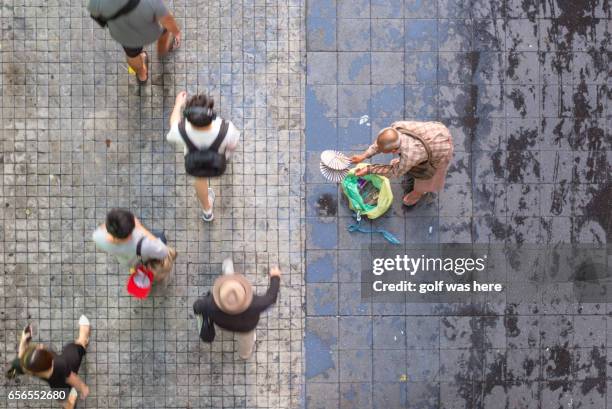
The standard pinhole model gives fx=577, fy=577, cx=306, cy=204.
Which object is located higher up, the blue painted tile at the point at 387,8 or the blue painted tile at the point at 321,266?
the blue painted tile at the point at 387,8

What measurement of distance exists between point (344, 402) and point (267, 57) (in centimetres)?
350

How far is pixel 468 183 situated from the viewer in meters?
5.79

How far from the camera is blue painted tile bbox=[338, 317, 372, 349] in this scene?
18.7 ft

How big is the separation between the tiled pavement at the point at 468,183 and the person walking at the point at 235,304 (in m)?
1.20

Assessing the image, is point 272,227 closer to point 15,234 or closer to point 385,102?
point 385,102

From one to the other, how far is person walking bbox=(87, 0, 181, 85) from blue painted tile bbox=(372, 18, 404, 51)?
1.98 metres

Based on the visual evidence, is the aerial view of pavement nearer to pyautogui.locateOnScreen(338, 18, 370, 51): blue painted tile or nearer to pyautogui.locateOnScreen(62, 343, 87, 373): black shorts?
pyautogui.locateOnScreen(338, 18, 370, 51): blue painted tile

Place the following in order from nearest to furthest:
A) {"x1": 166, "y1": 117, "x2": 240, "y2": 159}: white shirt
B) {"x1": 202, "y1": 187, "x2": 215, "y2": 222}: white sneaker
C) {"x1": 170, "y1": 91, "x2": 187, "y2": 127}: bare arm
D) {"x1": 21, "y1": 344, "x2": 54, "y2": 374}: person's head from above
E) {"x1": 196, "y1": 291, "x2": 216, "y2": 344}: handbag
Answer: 1. {"x1": 166, "y1": 117, "x2": 240, "y2": 159}: white shirt
2. {"x1": 21, "y1": 344, "x2": 54, "y2": 374}: person's head from above
3. {"x1": 196, "y1": 291, "x2": 216, "y2": 344}: handbag
4. {"x1": 170, "y1": 91, "x2": 187, "y2": 127}: bare arm
5. {"x1": 202, "y1": 187, "x2": 215, "y2": 222}: white sneaker

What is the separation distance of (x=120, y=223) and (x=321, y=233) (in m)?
2.11

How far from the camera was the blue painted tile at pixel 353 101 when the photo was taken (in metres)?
5.77

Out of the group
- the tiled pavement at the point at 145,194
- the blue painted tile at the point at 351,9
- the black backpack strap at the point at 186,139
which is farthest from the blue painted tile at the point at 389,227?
the black backpack strap at the point at 186,139

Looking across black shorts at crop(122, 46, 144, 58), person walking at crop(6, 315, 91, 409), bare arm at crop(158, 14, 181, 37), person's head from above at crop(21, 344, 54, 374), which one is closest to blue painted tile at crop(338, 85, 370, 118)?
bare arm at crop(158, 14, 181, 37)

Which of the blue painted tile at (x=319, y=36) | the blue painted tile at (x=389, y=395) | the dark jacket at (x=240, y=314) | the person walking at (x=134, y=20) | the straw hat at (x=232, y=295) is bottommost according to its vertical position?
the blue painted tile at (x=389, y=395)

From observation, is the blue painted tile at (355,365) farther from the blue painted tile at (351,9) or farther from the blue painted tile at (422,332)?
the blue painted tile at (351,9)
